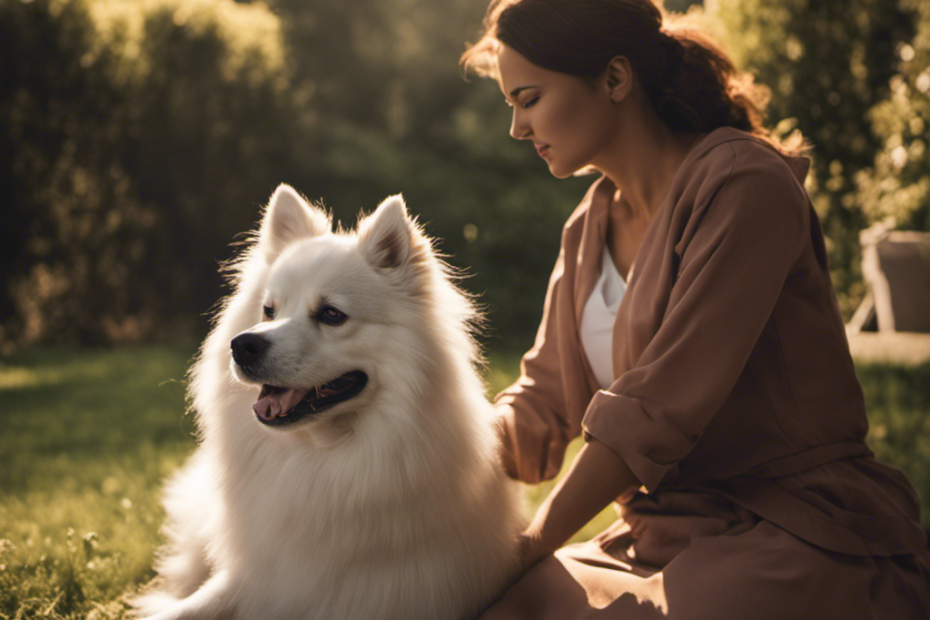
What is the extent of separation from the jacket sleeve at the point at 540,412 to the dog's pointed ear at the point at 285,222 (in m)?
0.88

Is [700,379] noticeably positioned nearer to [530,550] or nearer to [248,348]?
[530,550]

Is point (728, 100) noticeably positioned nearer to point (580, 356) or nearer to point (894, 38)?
point (580, 356)

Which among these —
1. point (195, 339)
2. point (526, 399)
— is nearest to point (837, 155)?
point (526, 399)

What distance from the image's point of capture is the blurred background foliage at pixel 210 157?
5633 millimetres

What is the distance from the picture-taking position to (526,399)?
8.26 feet

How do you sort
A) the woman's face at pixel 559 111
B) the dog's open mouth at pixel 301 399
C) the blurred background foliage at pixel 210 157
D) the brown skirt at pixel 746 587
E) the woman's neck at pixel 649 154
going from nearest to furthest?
the brown skirt at pixel 746 587 < the dog's open mouth at pixel 301 399 < the woman's face at pixel 559 111 < the woman's neck at pixel 649 154 < the blurred background foliage at pixel 210 157

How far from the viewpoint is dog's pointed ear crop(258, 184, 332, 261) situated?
7.41 feet

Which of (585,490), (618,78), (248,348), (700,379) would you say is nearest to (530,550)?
(585,490)

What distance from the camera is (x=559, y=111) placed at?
214cm

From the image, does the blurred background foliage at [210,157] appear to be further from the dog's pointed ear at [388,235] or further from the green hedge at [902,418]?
the dog's pointed ear at [388,235]

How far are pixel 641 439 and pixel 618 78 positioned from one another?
3.60 ft

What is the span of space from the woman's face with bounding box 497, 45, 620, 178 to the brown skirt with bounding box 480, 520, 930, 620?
1.19 m

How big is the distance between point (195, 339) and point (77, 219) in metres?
2.10

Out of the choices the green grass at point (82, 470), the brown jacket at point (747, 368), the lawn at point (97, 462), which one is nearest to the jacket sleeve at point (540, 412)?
the lawn at point (97, 462)
